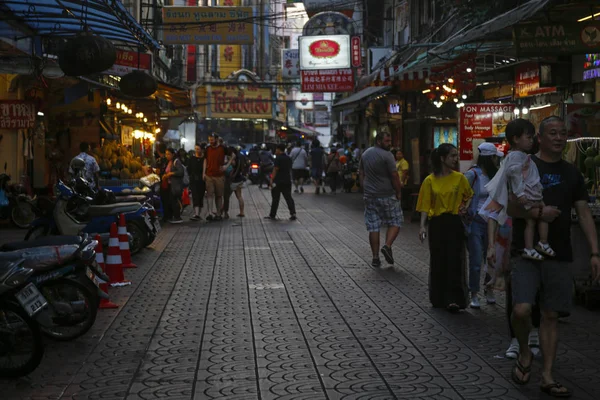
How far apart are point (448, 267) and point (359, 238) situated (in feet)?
27.2

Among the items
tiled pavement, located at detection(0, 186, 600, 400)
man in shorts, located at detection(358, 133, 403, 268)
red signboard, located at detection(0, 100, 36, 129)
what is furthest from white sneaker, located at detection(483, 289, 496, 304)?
Answer: red signboard, located at detection(0, 100, 36, 129)

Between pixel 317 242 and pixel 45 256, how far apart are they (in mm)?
9539

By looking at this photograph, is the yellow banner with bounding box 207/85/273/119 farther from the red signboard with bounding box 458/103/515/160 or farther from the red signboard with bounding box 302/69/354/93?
the red signboard with bounding box 458/103/515/160

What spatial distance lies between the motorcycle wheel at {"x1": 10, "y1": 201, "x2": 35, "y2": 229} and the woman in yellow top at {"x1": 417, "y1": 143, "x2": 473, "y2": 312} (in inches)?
455

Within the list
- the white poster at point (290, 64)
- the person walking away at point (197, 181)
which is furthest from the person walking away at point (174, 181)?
the white poster at point (290, 64)

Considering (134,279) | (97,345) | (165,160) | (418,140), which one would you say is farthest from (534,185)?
(418,140)

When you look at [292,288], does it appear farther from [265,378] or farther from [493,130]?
[493,130]

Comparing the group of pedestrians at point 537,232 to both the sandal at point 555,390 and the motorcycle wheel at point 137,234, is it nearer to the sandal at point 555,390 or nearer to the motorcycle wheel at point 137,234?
the sandal at point 555,390

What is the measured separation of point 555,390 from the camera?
638cm

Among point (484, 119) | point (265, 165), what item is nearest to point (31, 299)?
point (484, 119)

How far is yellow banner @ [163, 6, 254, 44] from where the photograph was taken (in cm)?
2952

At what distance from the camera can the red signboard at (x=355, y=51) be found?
38.1 meters

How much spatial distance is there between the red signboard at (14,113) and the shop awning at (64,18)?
7.08 feet

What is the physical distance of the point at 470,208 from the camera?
10.6 m
